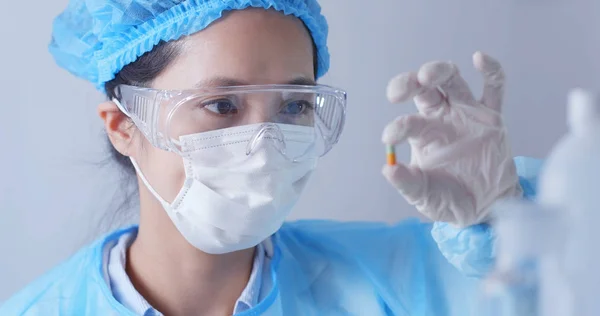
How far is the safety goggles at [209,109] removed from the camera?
122cm

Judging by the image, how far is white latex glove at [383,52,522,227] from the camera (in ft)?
3.20

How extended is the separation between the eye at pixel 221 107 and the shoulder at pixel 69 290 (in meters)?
0.47

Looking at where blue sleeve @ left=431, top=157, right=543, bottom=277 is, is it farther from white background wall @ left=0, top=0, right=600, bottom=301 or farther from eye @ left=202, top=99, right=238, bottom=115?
white background wall @ left=0, top=0, right=600, bottom=301

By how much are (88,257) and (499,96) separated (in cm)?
98

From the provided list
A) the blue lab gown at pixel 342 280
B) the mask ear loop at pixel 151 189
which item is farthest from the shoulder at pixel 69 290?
the mask ear loop at pixel 151 189

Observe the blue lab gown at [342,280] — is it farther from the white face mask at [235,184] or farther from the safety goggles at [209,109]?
the safety goggles at [209,109]

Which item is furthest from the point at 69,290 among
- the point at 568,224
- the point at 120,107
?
the point at 568,224

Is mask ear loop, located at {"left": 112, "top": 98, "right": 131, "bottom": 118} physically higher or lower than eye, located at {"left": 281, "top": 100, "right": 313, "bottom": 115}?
higher

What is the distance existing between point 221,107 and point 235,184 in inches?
6.0

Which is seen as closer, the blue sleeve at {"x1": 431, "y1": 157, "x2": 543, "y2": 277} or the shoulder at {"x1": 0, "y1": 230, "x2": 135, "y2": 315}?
the blue sleeve at {"x1": 431, "y1": 157, "x2": 543, "y2": 277}

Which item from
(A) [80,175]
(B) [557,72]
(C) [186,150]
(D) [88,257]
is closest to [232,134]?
(C) [186,150]

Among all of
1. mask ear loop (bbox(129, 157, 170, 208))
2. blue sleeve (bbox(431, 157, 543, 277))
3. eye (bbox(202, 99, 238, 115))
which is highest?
eye (bbox(202, 99, 238, 115))

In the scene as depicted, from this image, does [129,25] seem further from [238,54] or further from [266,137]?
[266,137]

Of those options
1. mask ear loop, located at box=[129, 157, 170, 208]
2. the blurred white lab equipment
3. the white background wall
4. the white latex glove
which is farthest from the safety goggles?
the blurred white lab equipment
